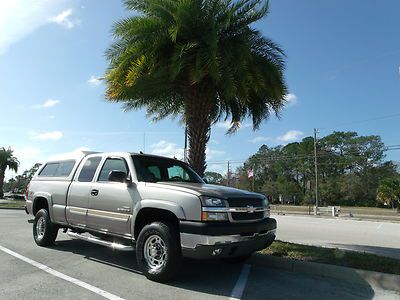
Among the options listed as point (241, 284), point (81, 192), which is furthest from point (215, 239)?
point (81, 192)

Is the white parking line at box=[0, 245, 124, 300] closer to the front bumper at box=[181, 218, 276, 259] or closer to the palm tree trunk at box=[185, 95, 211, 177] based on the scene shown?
the front bumper at box=[181, 218, 276, 259]

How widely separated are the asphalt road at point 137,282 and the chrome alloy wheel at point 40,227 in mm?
1039

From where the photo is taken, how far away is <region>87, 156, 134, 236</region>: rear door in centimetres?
704

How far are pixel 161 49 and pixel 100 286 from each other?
6240 millimetres

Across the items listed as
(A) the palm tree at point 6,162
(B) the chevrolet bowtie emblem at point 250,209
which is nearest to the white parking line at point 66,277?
(B) the chevrolet bowtie emblem at point 250,209

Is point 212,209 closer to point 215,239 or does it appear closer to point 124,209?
point 215,239

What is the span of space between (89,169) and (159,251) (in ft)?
9.19

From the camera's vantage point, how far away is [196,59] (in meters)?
9.66

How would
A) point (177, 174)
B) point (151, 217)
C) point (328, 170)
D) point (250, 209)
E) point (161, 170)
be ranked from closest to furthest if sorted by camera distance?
1. point (250, 209)
2. point (151, 217)
3. point (161, 170)
4. point (177, 174)
5. point (328, 170)

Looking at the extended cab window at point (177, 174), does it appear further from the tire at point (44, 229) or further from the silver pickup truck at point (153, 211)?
the tire at point (44, 229)

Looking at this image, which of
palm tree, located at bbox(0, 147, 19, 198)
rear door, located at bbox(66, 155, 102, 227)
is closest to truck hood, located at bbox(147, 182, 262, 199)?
rear door, located at bbox(66, 155, 102, 227)

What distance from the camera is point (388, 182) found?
156ft

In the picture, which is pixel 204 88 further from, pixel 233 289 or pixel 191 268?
pixel 233 289

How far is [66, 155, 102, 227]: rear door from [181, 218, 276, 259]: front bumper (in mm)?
2729
